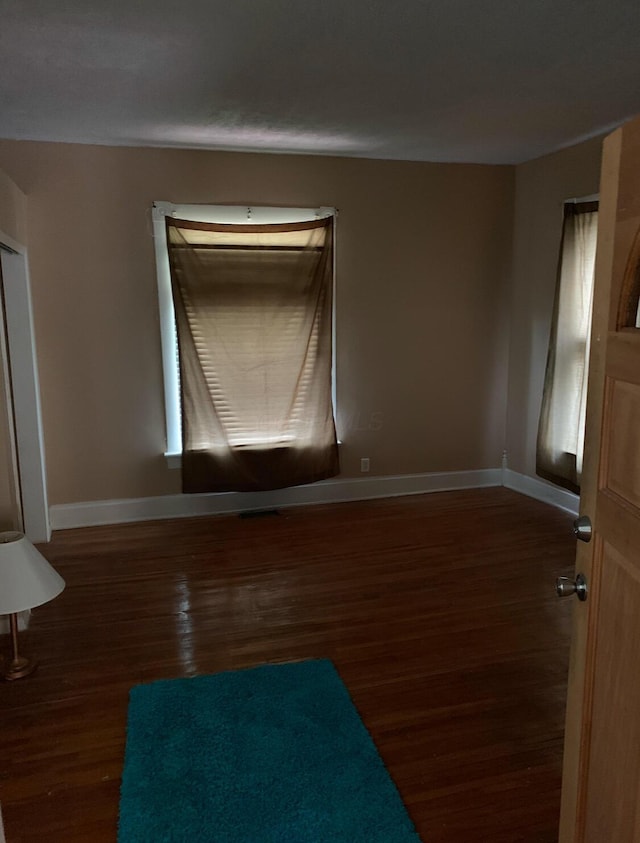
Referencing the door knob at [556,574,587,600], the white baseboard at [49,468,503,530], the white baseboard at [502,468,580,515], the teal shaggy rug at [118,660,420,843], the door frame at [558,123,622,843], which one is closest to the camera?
the door frame at [558,123,622,843]

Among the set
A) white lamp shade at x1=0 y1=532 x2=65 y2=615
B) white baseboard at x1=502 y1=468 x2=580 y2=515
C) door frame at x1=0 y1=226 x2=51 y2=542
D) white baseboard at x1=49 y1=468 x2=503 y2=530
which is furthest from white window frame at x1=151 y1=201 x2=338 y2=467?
white baseboard at x1=502 y1=468 x2=580 y2=515

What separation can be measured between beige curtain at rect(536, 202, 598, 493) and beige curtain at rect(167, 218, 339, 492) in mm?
1532

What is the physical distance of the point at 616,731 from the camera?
4.07 ft

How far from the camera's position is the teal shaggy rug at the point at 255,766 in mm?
1882

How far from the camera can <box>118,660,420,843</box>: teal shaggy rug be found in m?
1.88

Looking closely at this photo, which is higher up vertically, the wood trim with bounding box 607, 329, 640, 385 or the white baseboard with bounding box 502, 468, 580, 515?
the wood trim with bounding box 607, 329, 640, 385

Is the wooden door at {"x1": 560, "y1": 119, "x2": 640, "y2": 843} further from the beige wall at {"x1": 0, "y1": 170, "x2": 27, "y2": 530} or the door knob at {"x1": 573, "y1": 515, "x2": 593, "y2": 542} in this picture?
the beige wall at {"x1": 0, "y1": 170, "x2": 27, "y2": 530}

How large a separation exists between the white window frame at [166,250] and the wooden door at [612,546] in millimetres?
3387

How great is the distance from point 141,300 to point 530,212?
2853mm

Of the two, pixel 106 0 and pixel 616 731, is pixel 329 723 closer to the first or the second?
pixel 616 731

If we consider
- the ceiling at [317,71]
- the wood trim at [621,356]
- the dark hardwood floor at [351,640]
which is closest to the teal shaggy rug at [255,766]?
the dark hardwood floor at [351,640]

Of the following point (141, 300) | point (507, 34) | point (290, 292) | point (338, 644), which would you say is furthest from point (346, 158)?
point (338, 644)

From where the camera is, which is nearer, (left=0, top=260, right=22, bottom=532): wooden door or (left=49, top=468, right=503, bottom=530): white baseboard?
(left=0, top=260, right=22, bottom=532): wooden door

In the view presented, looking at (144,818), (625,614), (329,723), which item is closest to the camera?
(625,614)
